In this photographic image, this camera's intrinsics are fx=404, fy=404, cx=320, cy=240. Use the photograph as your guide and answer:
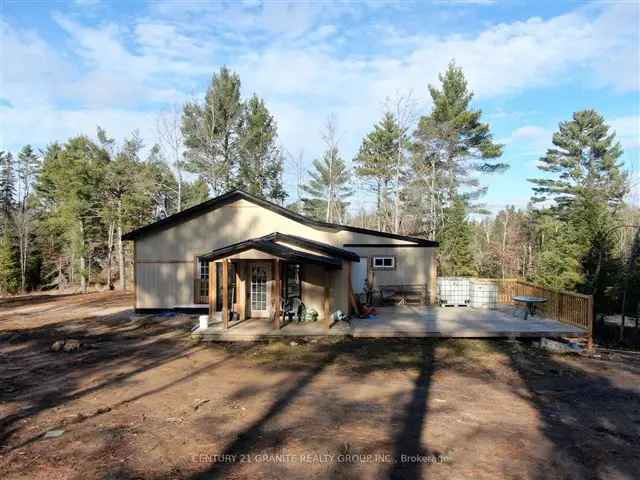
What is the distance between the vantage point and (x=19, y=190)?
36062 mm

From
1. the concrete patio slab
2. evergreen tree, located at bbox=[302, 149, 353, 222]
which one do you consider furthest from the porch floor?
evergreen tree, located at bbox=[302, 149, 353, 222]

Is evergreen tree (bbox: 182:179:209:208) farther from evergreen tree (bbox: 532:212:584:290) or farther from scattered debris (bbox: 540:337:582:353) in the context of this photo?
scattered debris (bbox: 540:337:582:353)

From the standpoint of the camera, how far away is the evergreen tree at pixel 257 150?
2681cm

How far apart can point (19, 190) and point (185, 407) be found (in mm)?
39543

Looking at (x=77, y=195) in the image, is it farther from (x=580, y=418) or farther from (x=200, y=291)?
(x=580, y=418)

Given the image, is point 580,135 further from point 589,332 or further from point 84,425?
point 84,425

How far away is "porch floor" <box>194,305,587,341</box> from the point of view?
10469mm

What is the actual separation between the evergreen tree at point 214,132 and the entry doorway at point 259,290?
48.8 feet

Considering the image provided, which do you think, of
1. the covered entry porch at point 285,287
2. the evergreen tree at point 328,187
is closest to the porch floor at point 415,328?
the covered entry porch at point 285,287

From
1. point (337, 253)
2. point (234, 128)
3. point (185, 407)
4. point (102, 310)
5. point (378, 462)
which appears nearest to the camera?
point (378, 462)

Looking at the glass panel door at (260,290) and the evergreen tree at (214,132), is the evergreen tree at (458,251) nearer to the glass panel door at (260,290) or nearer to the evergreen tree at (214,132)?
the glass panel door at (260,290)

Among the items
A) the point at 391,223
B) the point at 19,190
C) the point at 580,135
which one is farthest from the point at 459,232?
the point at 19,190

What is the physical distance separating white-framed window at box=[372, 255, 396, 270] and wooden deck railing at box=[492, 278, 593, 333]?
4466 mm

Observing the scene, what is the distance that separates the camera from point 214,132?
26.0 metres
